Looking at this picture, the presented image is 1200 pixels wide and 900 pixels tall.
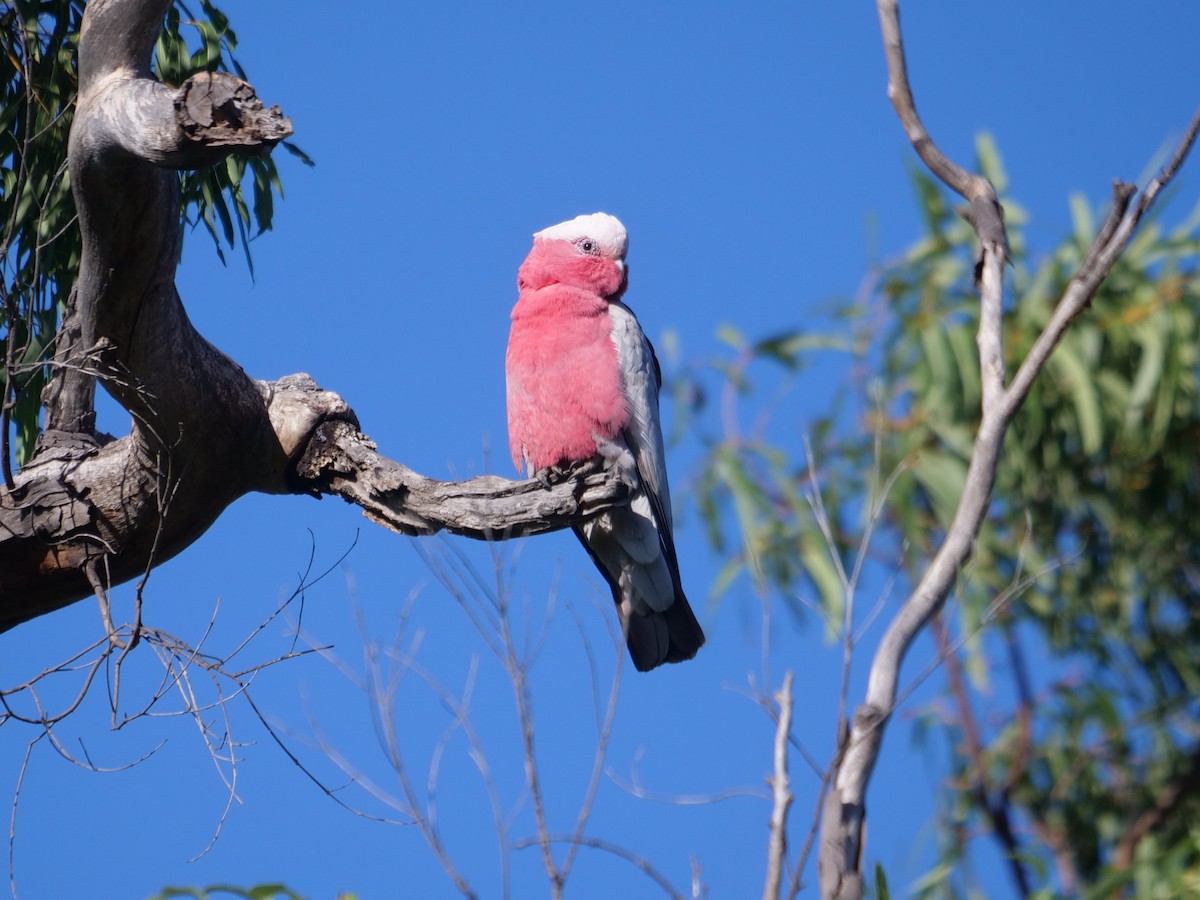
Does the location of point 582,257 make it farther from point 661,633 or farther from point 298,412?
point 298,412

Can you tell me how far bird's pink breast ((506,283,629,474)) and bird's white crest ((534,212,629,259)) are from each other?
0.57ft

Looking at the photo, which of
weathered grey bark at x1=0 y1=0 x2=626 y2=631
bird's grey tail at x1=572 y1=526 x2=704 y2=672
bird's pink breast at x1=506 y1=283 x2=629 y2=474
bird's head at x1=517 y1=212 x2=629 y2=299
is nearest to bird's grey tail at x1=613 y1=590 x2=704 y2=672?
bird's grey tail at x1=572 y1=526 x2=704 y2=672

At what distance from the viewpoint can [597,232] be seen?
11.5 feet

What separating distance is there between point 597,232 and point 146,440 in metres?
1.49

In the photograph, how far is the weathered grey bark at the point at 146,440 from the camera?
2090 millimetres

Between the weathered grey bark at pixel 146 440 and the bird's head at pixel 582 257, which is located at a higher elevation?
the bird's head at pixel 582 257

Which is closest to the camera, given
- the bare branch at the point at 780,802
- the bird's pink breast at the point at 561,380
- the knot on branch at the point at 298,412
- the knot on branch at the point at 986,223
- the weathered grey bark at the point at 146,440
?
the bare branch at the point at 780,802

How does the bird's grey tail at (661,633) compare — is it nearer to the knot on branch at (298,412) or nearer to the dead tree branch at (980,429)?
the knot on branch at (298,412)

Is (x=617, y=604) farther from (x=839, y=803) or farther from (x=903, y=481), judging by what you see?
(x=839, y=803)

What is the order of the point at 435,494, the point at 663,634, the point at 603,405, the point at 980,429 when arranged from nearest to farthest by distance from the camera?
the point at 980,429
the point at 435,494
the point at 603,405
the point at 663,634

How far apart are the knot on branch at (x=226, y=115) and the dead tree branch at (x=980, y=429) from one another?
1131 millimetres

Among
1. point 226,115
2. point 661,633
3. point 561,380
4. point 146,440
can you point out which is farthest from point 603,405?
point 226,115

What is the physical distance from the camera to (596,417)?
3236 mm

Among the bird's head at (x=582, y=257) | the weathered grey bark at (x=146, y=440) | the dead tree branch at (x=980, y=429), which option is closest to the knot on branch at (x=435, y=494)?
the weathered grey bark at (x=146, y=440)
